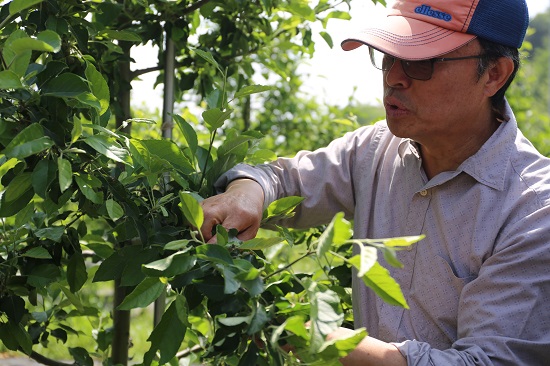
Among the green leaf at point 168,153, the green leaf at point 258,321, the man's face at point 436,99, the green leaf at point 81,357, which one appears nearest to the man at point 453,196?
the man's face at point 436,99

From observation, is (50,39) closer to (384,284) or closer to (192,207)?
(192,207)

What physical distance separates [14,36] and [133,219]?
1.41 ft

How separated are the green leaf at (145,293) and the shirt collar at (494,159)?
3.23ft

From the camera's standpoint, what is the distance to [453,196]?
83.8 inches

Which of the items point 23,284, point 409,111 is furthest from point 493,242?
point 23,284

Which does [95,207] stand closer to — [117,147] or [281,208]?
[117,147]

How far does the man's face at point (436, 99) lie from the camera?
206 centimetres

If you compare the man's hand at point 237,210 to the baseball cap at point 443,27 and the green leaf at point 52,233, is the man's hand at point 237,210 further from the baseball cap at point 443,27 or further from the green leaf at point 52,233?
the baseball cap at point 443,27

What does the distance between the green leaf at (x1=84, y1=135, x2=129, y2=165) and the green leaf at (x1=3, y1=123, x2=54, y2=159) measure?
71 millimetres

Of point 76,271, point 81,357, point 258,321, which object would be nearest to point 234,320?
point 258,321

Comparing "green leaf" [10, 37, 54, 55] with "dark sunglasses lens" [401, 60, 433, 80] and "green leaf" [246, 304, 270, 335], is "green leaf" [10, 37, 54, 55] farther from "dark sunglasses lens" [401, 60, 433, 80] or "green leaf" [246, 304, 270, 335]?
"dark sunglasses lens" [401, 60, 433, 80]

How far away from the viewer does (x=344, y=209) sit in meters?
2.46

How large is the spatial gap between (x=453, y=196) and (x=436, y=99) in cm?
27

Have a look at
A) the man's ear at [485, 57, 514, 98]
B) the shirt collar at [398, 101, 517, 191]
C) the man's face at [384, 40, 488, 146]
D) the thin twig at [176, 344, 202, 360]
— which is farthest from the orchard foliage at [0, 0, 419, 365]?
the man's ear at [485, 57, 514, 98]
